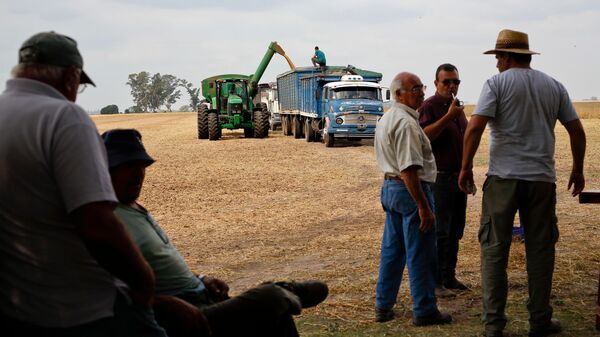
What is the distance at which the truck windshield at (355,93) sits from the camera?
26.6m

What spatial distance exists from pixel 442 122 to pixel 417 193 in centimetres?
103

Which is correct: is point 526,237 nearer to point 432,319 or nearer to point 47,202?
point 432,319

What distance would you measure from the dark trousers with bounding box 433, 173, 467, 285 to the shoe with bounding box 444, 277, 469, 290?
0.03 metres

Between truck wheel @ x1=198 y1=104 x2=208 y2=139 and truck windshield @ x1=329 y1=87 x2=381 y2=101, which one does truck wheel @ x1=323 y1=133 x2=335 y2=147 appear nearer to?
truck windshield @ x1=329 y1=87 x2=381 y2=101

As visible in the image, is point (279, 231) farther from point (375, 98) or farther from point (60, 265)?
point (375, 98)

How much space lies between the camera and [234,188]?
15.4 meters

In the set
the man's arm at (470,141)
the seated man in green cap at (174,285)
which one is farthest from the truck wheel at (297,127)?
the seated man in green cap at (174,285)

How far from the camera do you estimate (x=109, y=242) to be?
2453 millimetres

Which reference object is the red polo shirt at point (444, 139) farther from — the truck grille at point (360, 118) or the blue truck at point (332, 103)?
the truck grille at point (360, 118)

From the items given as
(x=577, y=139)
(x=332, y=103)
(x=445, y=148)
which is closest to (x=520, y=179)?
(x=577, y=139)

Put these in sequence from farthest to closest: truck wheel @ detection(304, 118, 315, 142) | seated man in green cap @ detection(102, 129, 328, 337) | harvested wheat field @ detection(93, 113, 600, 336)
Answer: truck wheel @ detection(304, 118, 315, 142)
harvested wheat field @ detection(93, 113, 600, 336)
seated man in green cap @ detection(102, 129, 328, 337)

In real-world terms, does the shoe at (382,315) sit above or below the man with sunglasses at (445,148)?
below

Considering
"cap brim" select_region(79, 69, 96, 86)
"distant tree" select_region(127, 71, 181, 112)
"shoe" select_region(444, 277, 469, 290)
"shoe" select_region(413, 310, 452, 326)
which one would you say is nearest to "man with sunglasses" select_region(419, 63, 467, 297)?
"shoe" select_region(444, 277, 469, 290)

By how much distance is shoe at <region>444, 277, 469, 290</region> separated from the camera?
21.4 feet
